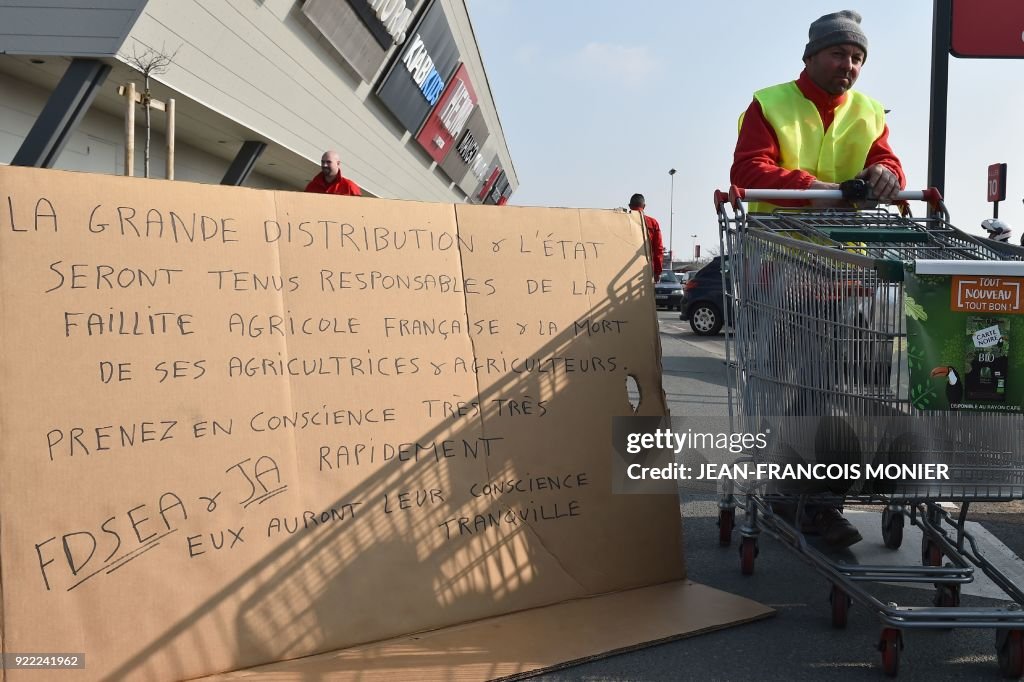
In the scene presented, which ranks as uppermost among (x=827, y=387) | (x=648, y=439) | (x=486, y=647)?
(x=827, y=387)

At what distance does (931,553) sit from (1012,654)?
0.93m

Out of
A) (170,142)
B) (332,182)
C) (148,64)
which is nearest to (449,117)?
(148,64)

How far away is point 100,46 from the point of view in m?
8.78

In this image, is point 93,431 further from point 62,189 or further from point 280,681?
point 280,681

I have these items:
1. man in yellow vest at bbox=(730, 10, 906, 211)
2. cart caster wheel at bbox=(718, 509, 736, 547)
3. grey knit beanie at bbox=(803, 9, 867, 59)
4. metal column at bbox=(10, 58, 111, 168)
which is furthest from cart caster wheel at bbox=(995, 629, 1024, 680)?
metal column at bbox=(10, 58, 111, 168)

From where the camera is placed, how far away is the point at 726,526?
402 centimetres

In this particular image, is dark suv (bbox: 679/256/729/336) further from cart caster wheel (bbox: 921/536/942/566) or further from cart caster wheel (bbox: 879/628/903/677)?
cart caster wheel (bbox: 879/628/903/677)

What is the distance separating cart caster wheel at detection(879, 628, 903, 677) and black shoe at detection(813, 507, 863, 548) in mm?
1092

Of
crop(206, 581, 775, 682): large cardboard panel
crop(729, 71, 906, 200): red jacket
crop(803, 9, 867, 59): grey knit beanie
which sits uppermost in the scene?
crop(803, 9, 867, 59): grey knit beanie

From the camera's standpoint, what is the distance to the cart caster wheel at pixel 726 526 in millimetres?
4016

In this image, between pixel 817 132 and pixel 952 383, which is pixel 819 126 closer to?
pixel 817 132

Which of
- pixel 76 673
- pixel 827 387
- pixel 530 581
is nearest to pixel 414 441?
pixel 530 581

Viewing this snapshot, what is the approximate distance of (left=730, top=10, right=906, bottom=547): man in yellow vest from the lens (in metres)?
3.80

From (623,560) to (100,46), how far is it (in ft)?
25.9
